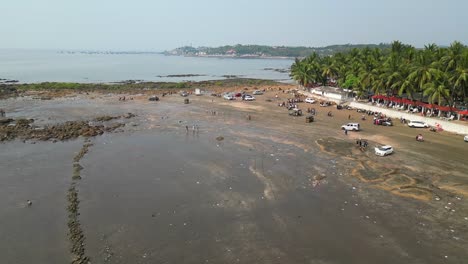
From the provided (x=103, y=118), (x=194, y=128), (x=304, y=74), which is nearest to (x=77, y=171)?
(x=194, y=128)

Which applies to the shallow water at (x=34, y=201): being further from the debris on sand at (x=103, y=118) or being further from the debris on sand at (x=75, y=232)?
the debris on sand at (x=103, y=118)

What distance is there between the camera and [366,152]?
45188 mm

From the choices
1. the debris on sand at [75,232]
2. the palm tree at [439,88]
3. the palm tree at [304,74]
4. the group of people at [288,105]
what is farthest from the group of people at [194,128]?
the palm tree at [304,74]

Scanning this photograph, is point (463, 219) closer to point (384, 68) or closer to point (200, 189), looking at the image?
point (200, 189)

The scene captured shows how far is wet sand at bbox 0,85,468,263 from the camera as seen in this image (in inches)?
954

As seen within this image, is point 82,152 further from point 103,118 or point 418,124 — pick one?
point 418,124

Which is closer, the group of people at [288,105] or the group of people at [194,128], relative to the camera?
the group of people at [194,128]

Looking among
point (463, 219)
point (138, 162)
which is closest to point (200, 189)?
point (138, 162)

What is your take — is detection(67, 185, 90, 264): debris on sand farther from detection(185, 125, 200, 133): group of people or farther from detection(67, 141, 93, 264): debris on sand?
detection(185, 125, 200, 133): group of people

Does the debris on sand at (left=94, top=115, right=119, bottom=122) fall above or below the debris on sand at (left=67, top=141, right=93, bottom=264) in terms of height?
above


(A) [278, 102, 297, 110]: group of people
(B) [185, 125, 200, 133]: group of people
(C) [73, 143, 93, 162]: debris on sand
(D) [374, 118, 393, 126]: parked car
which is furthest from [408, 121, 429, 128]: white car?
(C) [73, 143, 93, 162]: debris on sand

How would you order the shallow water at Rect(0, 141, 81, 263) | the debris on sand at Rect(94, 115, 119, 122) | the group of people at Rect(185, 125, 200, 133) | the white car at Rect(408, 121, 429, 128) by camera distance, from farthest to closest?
the debris on sand at Rect(94, 115, 119, 122) < the group of people at Rect(185, 125, 200, 133) < the white car at Rect(408, 121, 429, 128) < the shallow water at Rect(0, 141, 81, 263)

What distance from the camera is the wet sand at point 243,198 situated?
24.2 meters

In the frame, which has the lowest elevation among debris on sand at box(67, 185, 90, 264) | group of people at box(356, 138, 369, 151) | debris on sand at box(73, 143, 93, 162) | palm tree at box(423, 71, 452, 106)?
debris on sand at box(67, 185, 90, 264)
